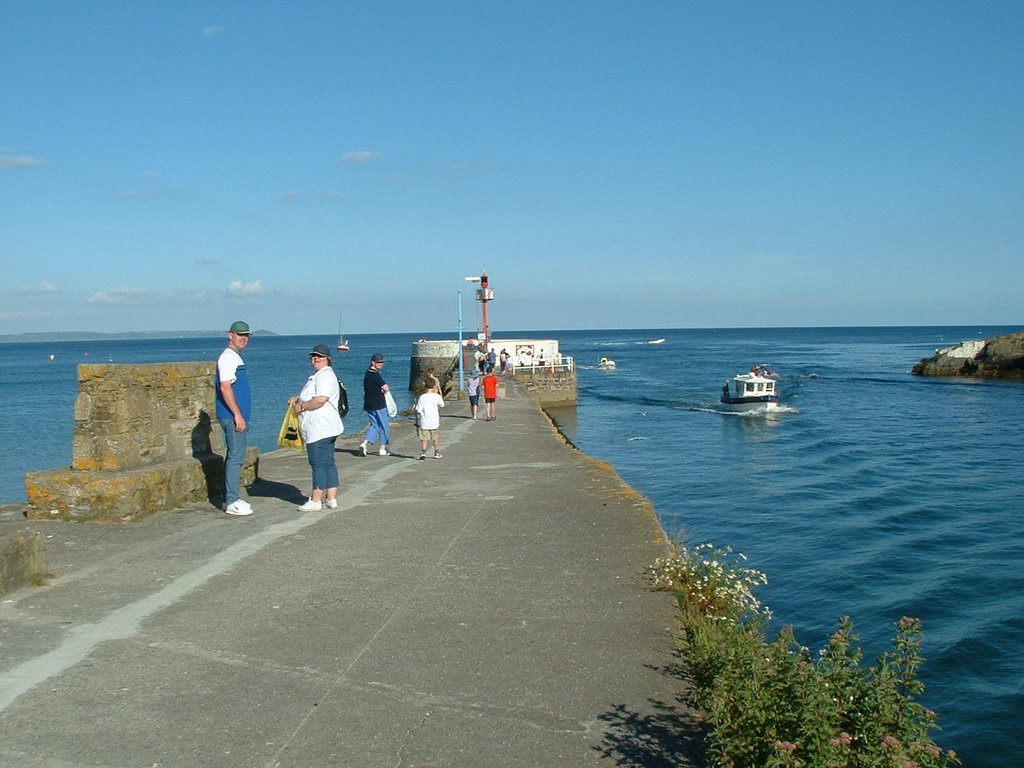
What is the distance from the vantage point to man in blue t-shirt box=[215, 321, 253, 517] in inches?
354

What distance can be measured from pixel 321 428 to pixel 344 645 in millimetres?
4151

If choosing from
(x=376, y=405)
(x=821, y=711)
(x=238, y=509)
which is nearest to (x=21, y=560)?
(x=238, y=509)

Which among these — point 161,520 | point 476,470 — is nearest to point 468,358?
point 476,470

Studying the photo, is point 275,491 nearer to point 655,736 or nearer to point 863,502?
point 655,736

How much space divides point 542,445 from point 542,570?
1013 cm

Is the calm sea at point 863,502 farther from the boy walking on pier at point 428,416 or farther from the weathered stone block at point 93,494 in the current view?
the weathered stone block at point 93,494

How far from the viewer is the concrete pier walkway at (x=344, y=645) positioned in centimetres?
415

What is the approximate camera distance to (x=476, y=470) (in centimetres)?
1329

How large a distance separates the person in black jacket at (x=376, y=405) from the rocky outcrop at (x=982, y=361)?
62010 millimetres

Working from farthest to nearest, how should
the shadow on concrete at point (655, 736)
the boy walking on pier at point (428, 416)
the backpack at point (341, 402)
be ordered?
the boy walking on pier at point (428, 416) → the backpack at point (341, 402) → the shadow on concrete at point (655, 736)

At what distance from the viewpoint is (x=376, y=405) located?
48.0 feet

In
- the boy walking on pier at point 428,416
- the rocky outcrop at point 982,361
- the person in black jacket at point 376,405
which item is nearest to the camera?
the boy walking on pier at point 428,416

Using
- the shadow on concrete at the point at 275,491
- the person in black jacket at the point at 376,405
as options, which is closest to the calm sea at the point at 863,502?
the person in black jacket at the point at 376,405

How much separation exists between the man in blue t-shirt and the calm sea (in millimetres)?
6364
